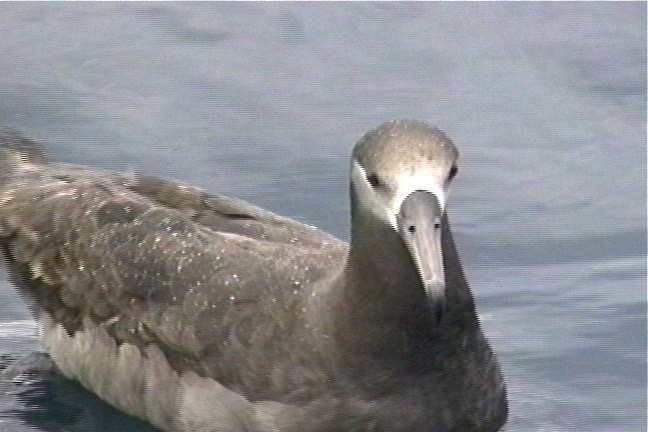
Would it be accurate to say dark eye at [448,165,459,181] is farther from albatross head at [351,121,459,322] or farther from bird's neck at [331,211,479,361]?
bird's neck at [331,211,479,361]

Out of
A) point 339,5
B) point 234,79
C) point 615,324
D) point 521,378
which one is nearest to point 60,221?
point 521,378

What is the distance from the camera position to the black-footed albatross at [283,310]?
7.04m

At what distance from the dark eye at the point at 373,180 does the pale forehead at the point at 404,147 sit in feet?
0.10

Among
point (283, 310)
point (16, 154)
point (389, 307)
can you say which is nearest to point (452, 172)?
point (389, 307)

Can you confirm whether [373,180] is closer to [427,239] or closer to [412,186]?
[412,186]

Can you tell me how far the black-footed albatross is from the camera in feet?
23.1

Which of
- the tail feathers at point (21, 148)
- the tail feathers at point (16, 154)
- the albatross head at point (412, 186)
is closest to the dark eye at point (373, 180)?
the albatross head at point (412, 186)

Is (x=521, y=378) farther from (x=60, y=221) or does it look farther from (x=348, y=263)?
(x=60, y=221)

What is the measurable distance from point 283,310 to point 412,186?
0.90m

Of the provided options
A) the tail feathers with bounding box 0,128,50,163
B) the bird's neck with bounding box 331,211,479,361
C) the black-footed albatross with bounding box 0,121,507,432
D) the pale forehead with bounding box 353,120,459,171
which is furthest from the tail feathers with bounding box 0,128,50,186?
the pale forehead with bounding box 353,120,459,171

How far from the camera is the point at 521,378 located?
8648mm

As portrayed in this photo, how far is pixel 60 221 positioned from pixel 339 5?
512 cm

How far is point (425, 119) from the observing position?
11.4 meters

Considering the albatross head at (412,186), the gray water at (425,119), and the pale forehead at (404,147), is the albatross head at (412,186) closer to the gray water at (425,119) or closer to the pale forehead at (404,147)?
the pale forehead at (404,147)
